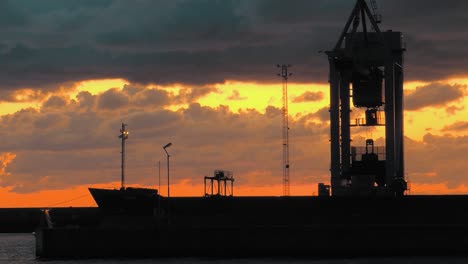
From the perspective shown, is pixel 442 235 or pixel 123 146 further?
pixel 123 146

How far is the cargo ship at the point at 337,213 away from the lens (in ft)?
344

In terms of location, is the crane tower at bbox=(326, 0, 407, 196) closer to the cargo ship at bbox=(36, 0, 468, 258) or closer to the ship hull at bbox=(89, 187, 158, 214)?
the cargo ship at bbox=(36, 0, 468, 258)

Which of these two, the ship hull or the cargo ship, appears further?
the ship hull

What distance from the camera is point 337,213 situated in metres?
111

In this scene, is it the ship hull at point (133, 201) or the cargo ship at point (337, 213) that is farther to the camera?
the ship hull at point (133, 201)

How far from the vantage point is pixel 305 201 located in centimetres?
11150

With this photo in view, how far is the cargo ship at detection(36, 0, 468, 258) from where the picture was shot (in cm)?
10500

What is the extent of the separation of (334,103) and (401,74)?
735 cm

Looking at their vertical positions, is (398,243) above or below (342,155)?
below

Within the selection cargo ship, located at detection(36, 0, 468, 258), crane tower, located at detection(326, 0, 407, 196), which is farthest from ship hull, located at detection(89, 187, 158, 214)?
crane tower, located at detection(326, 0, 407, 196)

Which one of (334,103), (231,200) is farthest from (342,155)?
(231,200)

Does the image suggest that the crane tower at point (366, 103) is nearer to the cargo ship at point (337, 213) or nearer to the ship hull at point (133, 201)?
the cargo ship at point (337, 213)

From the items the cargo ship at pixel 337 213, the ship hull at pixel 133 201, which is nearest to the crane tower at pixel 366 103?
the cargo ship at pixel 337 213

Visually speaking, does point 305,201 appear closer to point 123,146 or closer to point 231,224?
point 231,224
